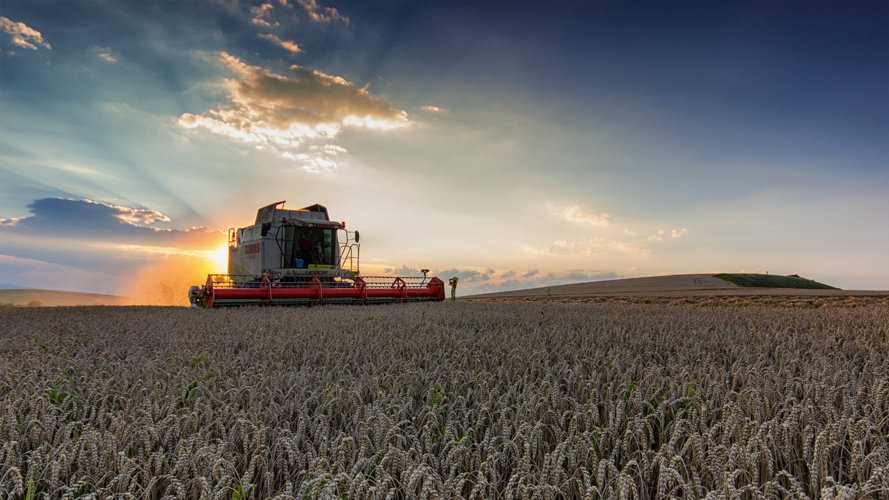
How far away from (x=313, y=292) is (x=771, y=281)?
33.9 meters

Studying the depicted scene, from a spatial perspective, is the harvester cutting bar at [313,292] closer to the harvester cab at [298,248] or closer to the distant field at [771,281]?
the harvester cab at [298,248]

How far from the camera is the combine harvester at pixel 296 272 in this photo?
12344mm

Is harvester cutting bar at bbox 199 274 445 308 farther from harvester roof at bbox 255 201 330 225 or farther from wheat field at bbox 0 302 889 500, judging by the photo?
wheat field at bbox 0 302 889 500

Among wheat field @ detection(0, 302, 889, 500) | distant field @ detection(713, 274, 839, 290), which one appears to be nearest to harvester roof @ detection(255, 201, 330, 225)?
wheat field @ detection(0, 302, 889, 500)

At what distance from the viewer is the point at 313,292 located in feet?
42.5

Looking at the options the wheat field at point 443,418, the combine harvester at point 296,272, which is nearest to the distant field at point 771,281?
the combine harvester at point 296,272

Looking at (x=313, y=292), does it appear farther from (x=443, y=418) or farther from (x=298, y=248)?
(x=443, y=418)

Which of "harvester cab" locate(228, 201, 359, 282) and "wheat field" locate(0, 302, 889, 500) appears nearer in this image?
"wheat field" locate(0, 302, 889, 500)

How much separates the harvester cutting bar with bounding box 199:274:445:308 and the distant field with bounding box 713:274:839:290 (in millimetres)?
27407

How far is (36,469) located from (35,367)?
9.03ft

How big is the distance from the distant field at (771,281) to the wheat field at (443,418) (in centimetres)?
3083

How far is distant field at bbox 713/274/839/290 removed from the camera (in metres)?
30.8

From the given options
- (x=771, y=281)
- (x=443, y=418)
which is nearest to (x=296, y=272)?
(x=443, y=418)

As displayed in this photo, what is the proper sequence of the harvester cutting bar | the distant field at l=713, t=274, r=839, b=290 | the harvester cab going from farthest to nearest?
the distant field at l=713, t=274, r=839, b=290 < the harvester cab < the harvester cutting bar
